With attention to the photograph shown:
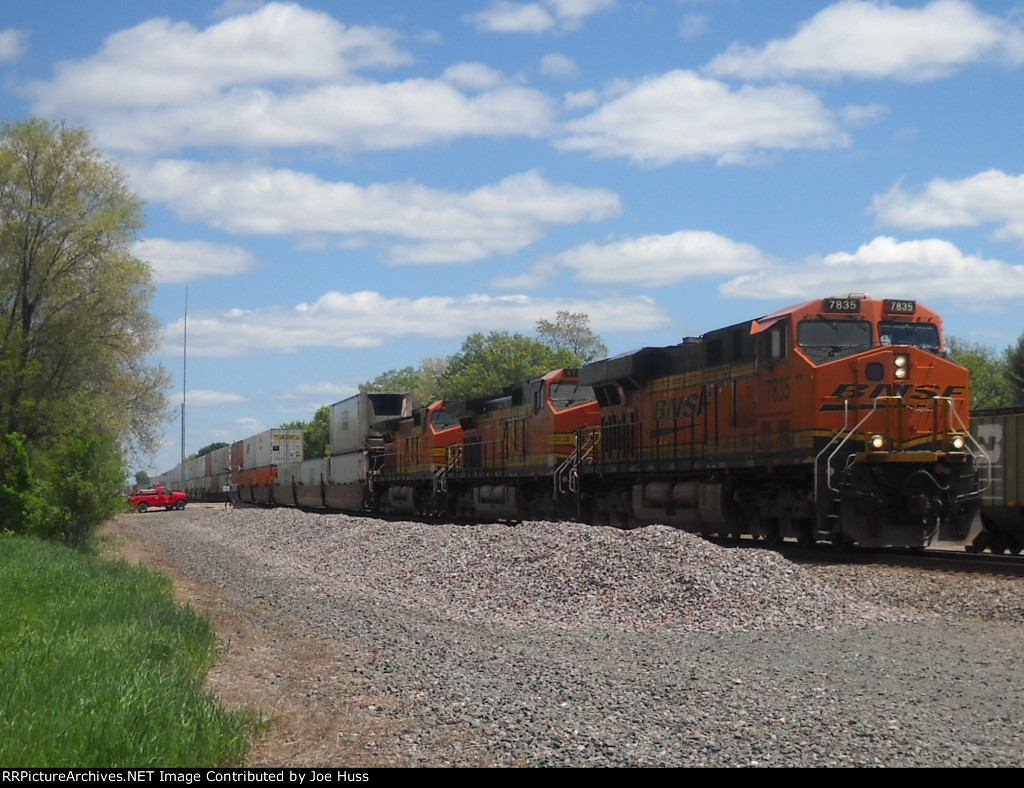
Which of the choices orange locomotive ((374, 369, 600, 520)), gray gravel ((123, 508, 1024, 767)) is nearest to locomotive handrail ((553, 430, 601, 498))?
orange locomotive ((374, 369, 600, 520))

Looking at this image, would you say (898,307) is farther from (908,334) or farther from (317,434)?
(317,434)

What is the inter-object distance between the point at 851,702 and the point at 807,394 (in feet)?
30.7

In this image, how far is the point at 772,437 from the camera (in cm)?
1630

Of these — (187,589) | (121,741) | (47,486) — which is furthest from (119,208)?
(121,741)

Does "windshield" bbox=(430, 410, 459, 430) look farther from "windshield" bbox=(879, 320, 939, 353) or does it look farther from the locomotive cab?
"windshield" bbox=(879, 320, 939, 353)

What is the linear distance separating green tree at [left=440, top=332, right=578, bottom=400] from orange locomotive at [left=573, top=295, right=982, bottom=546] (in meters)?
59.8

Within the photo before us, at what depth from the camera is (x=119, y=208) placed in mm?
34938

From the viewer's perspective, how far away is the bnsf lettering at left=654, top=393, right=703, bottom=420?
62.1 ft

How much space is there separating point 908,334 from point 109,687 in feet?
43.5

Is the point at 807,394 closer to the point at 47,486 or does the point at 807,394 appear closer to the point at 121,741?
the point at 121,741

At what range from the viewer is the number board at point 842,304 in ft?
52.2

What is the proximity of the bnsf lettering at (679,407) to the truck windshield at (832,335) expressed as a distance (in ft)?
10.5

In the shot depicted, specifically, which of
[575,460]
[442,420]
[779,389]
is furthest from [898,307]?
[442,420]
